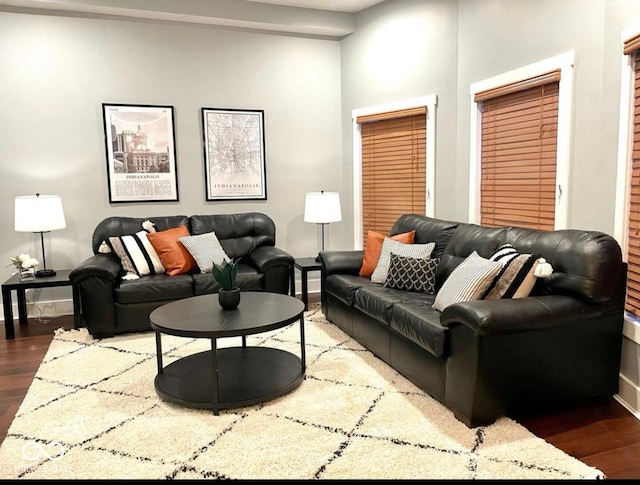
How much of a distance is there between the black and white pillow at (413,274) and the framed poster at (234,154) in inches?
87.0

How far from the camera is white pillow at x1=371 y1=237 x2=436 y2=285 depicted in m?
3.82

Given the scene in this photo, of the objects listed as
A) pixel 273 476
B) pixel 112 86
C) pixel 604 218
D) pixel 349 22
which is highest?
pixel 349 22

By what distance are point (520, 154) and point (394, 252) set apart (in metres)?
1.17

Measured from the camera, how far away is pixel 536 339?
2.49 meters

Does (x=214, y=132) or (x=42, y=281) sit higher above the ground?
(x=214, y=132)

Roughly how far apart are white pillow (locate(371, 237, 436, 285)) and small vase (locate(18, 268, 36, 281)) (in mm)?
2922

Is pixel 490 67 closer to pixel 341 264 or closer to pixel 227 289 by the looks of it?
pixel 341 264

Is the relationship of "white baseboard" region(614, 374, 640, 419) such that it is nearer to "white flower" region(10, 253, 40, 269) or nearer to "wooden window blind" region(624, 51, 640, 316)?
"wooden window blind" region(624, 51, 640, 316)

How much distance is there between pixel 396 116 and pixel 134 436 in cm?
369

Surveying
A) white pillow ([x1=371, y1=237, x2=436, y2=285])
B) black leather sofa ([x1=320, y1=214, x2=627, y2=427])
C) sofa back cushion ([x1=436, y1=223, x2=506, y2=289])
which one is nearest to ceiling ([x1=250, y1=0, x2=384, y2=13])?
white pillow ([x1=371, y1=237, x2=436, y2=285])

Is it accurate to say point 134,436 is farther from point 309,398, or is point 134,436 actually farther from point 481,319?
point 481,319

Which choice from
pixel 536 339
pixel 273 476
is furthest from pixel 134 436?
pixel 536 339

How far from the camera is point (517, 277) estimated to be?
2.72m

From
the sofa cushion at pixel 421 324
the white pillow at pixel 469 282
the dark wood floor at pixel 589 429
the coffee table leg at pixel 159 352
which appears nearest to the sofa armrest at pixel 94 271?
the dark wood floor at pixel 589 429
